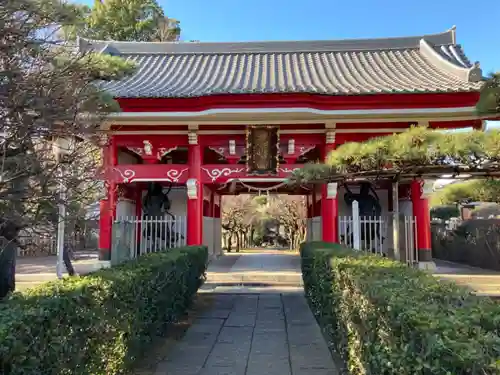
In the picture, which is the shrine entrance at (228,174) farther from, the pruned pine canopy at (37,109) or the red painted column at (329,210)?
the pruned pine canopy at (37,109)

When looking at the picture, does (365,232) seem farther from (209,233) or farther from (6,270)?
(6,270)

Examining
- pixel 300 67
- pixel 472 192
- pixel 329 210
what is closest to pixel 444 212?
pixel 472 192

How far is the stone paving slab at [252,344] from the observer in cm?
419

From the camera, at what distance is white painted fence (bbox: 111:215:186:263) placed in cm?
1045

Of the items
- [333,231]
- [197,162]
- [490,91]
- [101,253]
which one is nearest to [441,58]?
[333,231]

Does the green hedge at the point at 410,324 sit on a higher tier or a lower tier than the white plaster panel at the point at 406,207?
lower

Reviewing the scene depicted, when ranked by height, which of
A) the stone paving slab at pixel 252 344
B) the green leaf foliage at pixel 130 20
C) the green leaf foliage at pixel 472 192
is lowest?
the stone paving slab at pixel 252 344

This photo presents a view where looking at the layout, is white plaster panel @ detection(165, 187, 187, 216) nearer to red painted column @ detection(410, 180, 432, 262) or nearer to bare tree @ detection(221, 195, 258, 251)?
red painted column @ detection(410, 180, 432, 262)

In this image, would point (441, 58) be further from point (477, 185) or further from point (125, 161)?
point (125, 161)

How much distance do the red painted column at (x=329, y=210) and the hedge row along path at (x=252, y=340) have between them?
7.22ft

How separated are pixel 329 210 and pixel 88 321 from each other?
819 cm

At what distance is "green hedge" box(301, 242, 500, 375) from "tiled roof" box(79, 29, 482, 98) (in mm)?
6730

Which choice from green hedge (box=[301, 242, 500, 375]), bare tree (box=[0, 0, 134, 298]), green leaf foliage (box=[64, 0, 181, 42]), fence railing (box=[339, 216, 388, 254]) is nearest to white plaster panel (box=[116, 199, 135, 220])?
fence railing (box=[339, 216, 388, 254])

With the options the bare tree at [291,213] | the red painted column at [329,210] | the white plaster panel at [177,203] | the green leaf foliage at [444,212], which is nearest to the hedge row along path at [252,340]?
the red painted column at [329,210]
